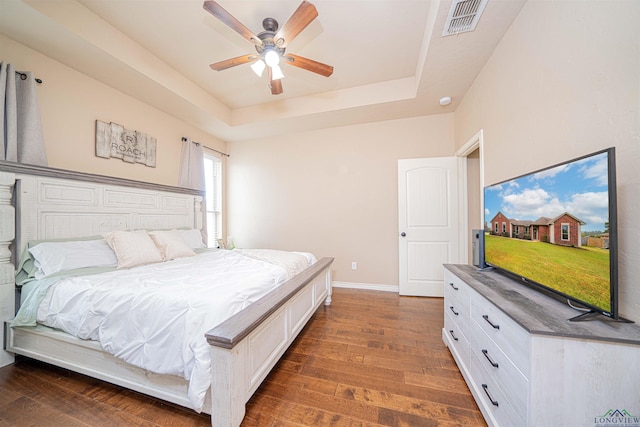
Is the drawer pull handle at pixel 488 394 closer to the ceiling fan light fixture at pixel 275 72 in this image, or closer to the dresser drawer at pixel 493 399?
the dresser drawer at pixel 493 399

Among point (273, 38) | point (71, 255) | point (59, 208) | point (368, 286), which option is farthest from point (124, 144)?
point (368, 286)

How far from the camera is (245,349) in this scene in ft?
3.79

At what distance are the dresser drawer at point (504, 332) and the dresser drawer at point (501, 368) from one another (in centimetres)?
3

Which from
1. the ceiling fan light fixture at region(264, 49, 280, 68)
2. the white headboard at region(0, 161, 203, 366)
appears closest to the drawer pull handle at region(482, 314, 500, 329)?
the ceiling fan light fixture at region(264, 49, 280, 68)

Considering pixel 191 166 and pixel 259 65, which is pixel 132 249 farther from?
pixel 259 65

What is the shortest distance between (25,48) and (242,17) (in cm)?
190

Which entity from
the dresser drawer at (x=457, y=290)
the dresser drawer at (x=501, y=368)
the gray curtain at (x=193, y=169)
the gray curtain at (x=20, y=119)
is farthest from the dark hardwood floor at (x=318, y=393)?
the gray curtain at (x=193, y=169)

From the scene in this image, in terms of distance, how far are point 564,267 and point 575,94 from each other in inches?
37.3

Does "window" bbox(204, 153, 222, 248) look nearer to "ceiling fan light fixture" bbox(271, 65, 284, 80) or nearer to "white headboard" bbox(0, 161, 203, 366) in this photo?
"white headboard" bbox(0, 161, 203, 366)

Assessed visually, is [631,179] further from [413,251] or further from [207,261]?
[207,261]

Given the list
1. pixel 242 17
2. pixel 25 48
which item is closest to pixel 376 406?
pixel 242 17

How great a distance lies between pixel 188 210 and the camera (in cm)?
334

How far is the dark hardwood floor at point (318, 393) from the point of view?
1.24 meters

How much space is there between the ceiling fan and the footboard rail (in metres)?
1.99
